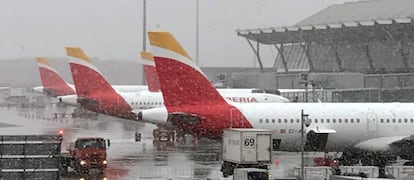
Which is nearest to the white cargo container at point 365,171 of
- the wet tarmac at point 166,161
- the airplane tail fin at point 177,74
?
the wet tarmac at point 166,161

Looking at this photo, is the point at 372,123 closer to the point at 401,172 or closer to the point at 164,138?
the point at 401,172

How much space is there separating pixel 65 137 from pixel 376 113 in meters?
21.5

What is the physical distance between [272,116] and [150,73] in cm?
2979

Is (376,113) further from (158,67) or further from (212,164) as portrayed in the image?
(158,67)

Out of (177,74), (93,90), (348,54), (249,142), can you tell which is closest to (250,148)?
(249,142)

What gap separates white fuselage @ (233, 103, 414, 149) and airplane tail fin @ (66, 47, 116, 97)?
68.9ft

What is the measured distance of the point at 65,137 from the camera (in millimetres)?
42750

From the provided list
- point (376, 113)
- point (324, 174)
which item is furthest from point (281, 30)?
point (324, 174)

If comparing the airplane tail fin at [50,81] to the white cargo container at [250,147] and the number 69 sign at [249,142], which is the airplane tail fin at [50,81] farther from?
the number 69 sign at [249,142]

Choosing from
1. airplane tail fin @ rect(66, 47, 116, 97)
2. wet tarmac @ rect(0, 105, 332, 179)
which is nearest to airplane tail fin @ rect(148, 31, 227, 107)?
wet tarmac @ rect(0, 105, 332, 179)

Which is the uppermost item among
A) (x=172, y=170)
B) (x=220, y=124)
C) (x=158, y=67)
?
(x=158, y=67)

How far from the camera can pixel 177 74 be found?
27797 millimetres

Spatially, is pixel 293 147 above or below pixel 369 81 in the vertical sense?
below

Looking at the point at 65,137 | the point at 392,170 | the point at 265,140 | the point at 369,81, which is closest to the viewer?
the point at 265,140
